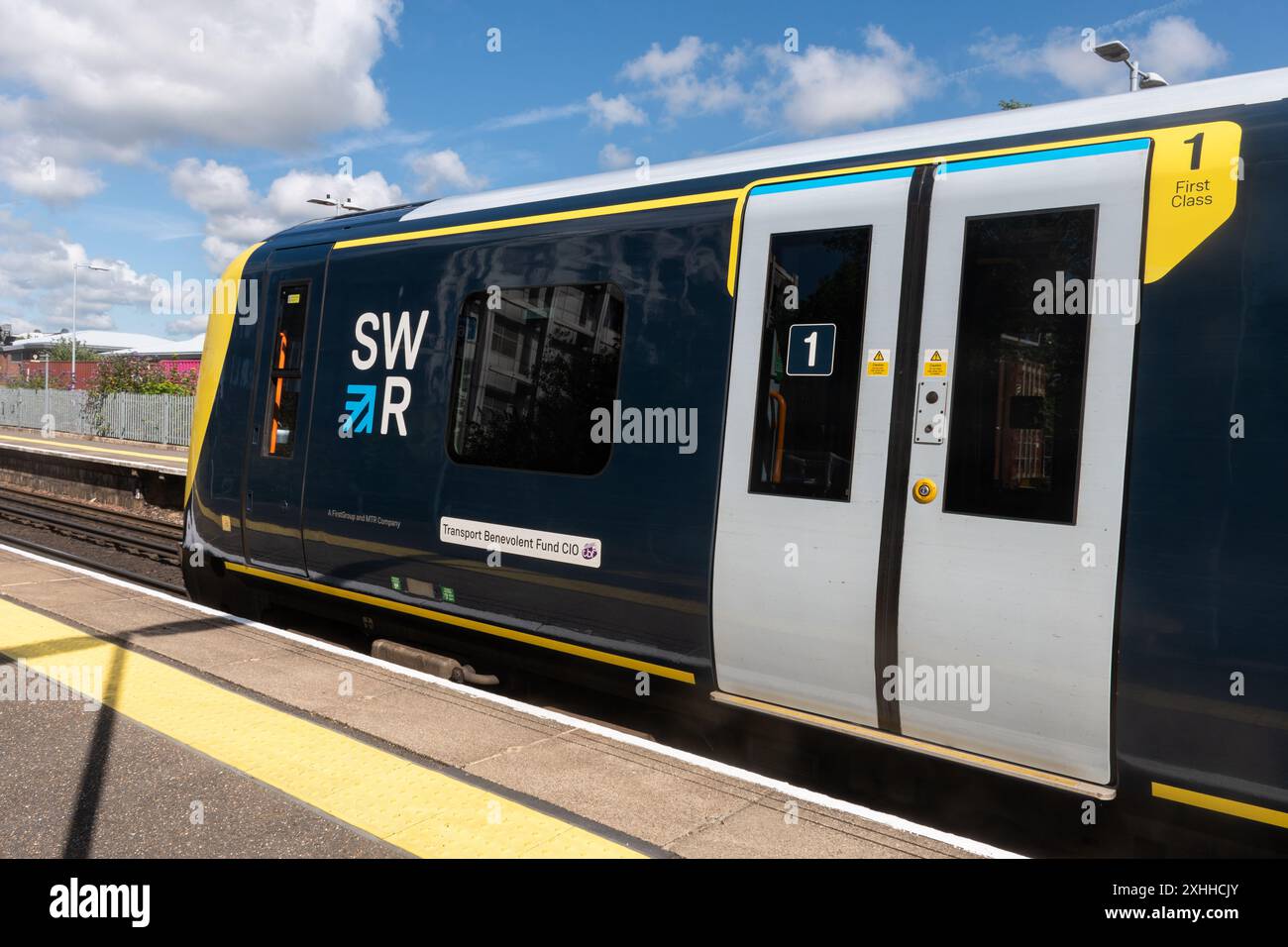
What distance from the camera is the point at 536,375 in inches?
205

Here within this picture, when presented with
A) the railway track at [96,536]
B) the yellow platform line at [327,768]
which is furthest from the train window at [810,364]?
the railway track at [96,536]

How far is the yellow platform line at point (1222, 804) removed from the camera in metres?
3.08

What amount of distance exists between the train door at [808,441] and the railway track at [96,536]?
283 inches

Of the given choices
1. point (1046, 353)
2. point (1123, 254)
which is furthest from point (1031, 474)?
point (1123, 254)

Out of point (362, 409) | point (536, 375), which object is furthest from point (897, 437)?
point (362, 409)

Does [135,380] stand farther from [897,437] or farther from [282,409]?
[897,437]

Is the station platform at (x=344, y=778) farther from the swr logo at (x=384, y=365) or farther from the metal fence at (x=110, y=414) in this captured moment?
the metal fence at (x=110, y=414)

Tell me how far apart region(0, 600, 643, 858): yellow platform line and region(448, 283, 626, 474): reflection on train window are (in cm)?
172

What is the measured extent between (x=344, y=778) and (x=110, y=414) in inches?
1559

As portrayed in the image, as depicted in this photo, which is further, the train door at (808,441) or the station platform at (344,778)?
the train door at (808,441)

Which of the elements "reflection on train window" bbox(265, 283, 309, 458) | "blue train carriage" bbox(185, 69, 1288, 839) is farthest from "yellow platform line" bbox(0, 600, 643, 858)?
"reflection on train window" bbox(265, 283, 309, 458)

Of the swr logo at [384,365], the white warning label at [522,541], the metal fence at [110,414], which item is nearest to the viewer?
the white warning label at [522,541]
